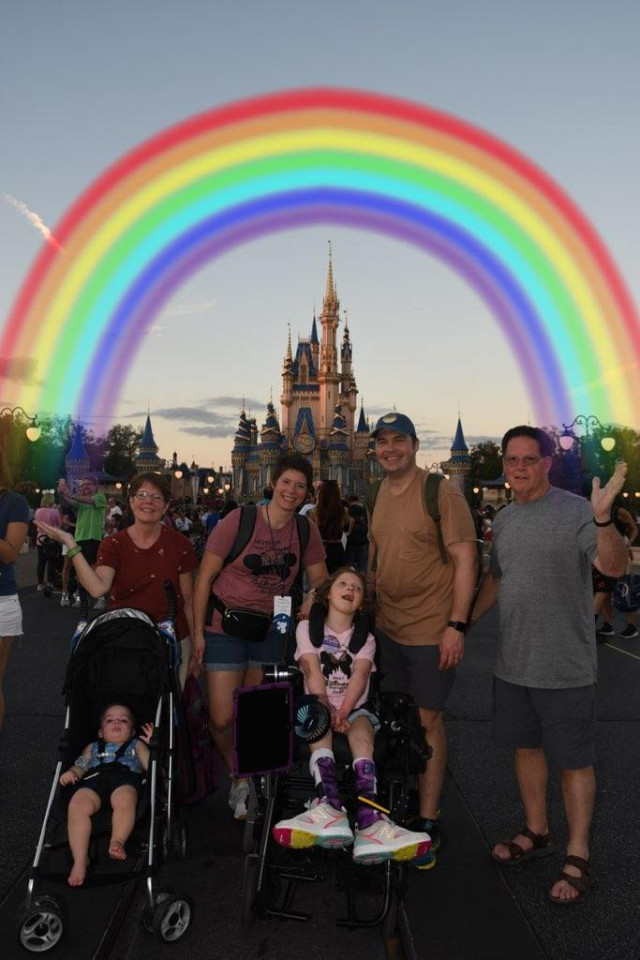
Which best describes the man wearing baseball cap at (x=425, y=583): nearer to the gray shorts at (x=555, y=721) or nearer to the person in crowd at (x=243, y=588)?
the gray shorts at (x=555, y=721)

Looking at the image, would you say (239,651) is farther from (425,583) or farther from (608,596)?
(608,596)

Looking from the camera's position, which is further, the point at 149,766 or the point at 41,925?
the point at 149,766

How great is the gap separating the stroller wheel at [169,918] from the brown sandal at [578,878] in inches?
74.2

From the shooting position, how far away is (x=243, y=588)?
4.32m

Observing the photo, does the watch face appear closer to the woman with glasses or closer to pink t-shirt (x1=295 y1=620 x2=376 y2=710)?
the woman with glasses

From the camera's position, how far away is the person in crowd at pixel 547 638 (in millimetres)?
3734

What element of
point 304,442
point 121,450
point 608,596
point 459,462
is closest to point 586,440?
point 608,596

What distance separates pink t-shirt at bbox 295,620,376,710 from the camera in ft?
12.4

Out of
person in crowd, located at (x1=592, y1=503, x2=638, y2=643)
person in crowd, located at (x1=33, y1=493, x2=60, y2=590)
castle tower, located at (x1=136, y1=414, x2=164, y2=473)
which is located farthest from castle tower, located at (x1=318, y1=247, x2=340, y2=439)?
person in crowd, located at (x1=592, y1=503, x2=638, y2=643)

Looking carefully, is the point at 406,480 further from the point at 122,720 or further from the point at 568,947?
the point at 568,947

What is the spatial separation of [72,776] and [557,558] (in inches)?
111

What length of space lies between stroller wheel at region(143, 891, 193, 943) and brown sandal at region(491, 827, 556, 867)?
1800 mm

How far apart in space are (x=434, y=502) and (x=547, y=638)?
100 centimetres

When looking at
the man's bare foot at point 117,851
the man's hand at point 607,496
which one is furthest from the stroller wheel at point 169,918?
the man's hand at point 607,496
